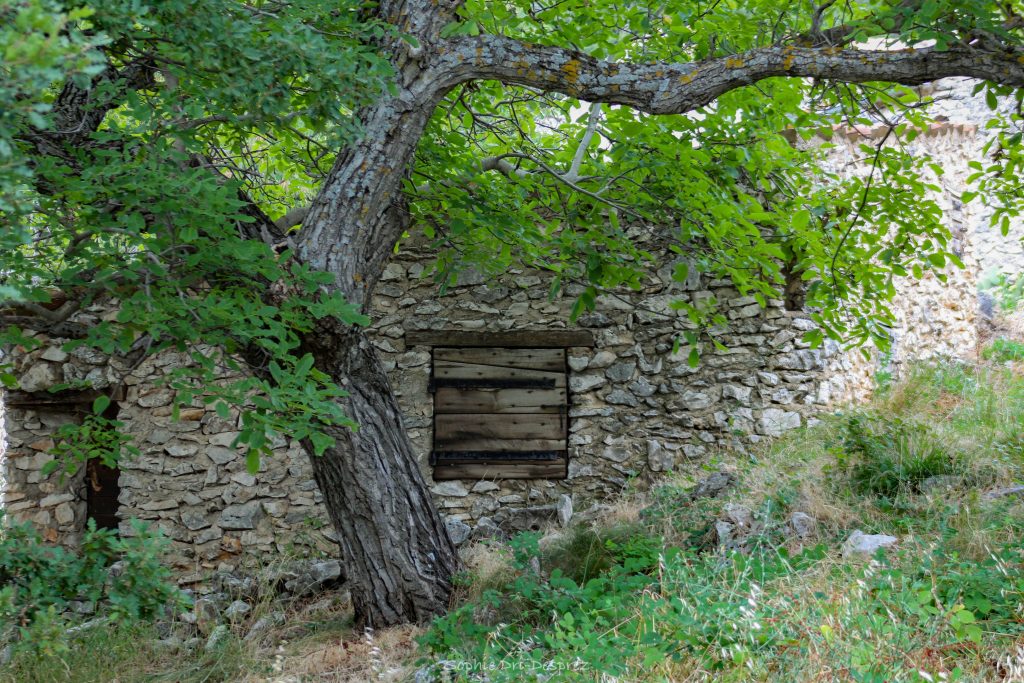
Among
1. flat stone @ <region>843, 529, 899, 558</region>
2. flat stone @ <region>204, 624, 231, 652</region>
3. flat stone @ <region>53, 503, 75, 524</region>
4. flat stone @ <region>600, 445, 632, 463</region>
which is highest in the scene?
flat stone @ <region>600, 445, 632, 463</region>

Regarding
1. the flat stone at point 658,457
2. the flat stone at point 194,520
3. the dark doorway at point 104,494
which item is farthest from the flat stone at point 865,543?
the dark doorway at point 104,494

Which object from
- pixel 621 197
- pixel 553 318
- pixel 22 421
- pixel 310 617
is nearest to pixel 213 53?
pixel 621 197

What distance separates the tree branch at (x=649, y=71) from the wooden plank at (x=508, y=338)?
306cm

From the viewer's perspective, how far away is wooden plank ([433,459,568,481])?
6.58 metres

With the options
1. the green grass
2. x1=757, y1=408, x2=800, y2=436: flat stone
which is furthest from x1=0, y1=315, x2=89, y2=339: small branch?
x1=757, y1=408, x2=800, y2=436: flat stone

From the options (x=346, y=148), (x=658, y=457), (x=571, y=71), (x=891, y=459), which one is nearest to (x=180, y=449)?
(x=346, y=148)

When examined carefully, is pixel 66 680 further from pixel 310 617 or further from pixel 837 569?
pixel 837 569

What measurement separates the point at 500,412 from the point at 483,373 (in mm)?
356

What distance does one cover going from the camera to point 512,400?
671 centimetres

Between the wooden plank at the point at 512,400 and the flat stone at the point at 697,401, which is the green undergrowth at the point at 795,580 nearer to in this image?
the flat stone at the point at 697,401

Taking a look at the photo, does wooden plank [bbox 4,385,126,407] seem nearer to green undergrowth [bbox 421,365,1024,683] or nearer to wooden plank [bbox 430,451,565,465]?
wooden plank [bbox 430,451,565,465]

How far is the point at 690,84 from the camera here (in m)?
3.67

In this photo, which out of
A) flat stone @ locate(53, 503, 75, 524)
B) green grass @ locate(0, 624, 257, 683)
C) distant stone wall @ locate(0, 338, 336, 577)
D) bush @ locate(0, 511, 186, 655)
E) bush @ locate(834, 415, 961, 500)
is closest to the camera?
bush @ locate(0, 511, 186, 655)

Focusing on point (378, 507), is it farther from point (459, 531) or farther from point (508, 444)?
point (508, 444)
